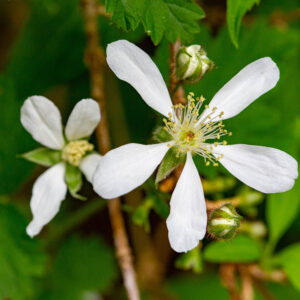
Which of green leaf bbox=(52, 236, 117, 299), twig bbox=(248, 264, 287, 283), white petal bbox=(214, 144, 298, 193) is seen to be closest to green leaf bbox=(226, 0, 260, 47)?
white petal bbox=(214, 144, 298, 193)

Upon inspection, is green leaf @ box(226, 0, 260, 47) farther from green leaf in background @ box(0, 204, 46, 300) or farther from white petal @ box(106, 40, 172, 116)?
green leaf in background @ box(0, 204, 46, 300)

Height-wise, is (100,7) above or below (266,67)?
above

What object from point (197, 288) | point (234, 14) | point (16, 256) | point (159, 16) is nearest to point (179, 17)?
point (159, 16)

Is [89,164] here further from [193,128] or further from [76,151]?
[193,128]

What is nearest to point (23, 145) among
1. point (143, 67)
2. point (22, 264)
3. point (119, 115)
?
point (22, 264)

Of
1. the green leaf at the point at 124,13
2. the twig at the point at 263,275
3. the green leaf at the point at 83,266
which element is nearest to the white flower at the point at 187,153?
the green leaf at the point at 124,13

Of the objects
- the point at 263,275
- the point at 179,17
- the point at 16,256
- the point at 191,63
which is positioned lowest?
the point at 263,275

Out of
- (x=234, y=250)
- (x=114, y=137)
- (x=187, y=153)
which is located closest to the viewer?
(x=187, y=153)

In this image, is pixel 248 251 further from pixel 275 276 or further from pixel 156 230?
pixel 156 230
